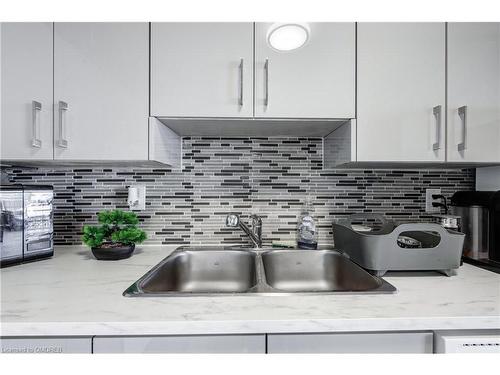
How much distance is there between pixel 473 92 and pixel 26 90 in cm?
183

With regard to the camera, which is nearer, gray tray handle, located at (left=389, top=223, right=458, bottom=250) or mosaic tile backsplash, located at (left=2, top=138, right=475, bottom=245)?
gray tray handle, located at (left=389, top=223, right=458, bottom=250)

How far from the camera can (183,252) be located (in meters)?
1.42

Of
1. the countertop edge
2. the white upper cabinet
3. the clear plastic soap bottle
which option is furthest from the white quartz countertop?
the white upper cabinet

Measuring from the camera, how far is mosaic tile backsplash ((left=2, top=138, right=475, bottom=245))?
5.08 feet

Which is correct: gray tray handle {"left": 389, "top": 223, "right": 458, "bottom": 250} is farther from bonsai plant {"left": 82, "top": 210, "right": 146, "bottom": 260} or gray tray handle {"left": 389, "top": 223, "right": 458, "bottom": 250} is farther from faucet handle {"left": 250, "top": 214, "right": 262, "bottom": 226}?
bonsai plant {"left": 82, "top": 210, "right": 146, "bottom": 260}

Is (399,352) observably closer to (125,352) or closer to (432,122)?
(125,352)

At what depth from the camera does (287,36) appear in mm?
1146

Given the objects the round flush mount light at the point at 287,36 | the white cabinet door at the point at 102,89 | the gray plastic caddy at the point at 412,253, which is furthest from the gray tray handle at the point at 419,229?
the white cabinet door at the point at 102,89

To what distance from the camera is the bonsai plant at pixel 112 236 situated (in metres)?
1.28

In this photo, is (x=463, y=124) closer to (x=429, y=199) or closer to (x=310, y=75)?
(x=429, y=199)

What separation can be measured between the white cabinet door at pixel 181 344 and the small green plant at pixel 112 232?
2.02 ft

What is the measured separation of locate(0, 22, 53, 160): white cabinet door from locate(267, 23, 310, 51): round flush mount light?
90 cm

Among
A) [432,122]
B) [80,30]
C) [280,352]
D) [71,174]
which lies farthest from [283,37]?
[71,174]

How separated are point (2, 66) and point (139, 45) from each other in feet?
1.79
